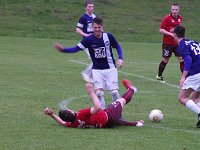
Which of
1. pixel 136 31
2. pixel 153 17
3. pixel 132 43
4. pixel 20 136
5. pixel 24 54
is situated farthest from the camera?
pixel 153 17

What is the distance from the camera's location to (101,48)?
37.9 feet

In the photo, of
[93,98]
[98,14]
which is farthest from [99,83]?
[98,14]

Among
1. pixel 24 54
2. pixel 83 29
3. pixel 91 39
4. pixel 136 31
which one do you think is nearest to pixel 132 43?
pixel 136 31

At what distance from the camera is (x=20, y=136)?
30.8 feet

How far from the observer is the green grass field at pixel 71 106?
9109 mm

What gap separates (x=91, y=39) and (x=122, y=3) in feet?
99.2

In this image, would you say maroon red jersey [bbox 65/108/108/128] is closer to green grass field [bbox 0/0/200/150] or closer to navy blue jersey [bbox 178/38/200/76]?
green grass field [bbox 0/0/200/150]

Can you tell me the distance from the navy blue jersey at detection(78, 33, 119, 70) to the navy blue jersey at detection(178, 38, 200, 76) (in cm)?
159

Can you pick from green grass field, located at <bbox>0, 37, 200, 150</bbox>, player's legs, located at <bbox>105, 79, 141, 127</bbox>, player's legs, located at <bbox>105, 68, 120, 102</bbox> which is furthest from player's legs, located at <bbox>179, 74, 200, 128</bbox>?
player's legs, located at <bbox>105, 68, 120, 102</bbox>

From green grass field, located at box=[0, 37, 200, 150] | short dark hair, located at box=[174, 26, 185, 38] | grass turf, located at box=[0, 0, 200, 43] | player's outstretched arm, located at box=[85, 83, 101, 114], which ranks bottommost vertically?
grass turf, located at box=[0, 0, 200, 43]

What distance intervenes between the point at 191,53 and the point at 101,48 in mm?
1826

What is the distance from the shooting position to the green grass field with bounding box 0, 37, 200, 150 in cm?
911

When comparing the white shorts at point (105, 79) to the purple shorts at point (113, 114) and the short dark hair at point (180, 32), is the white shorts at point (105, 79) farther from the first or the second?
the short dark hair at point (180, 32)

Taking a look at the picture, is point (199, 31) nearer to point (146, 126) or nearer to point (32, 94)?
point (32, 94)
